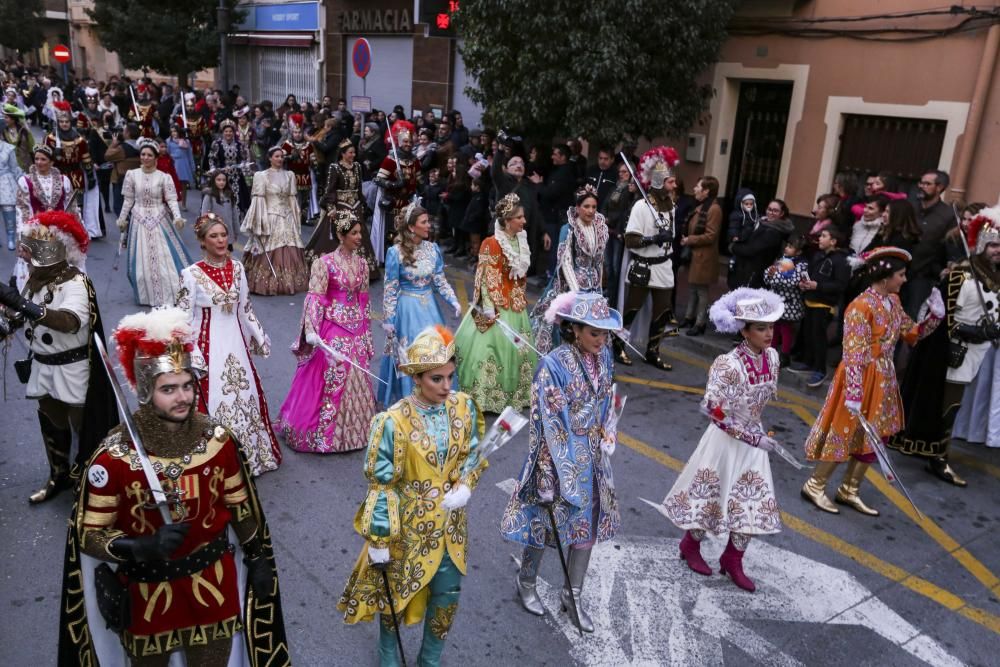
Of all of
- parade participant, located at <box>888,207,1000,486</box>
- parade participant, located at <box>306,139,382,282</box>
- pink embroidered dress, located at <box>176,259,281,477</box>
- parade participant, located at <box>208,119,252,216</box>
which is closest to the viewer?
pink embroidered dress, located at <box>176,259,281,477</box>

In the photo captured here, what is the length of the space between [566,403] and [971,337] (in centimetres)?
393

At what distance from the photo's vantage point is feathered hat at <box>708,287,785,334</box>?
14.7ft

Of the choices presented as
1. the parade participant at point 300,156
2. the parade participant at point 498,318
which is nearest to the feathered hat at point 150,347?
the parade participant at point 498,318

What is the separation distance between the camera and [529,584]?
4500 mm

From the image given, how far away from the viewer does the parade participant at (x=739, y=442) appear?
4523 mm

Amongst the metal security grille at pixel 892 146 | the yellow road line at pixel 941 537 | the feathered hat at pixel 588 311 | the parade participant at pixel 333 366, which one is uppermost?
the metal security grille at pixel 892 146

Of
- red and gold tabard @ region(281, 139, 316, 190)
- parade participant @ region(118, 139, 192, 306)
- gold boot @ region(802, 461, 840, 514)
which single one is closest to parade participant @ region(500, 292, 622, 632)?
gold boot @ region(802, 461, 840, 514)

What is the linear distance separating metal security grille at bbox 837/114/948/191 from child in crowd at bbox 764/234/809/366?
Result: 2.92 metres

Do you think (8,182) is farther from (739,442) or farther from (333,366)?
(739,442)

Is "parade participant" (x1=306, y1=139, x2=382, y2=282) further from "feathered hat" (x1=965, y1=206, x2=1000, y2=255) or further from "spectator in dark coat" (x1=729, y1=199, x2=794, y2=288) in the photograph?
"feathered hat" (x1=965, y1=206, x2=1000, y2=255)

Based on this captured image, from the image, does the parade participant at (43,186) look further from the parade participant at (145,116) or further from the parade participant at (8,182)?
the parade participant at (145,116)

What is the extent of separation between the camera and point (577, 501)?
4.05 metres

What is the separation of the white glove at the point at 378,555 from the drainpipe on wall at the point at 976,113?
880 centimetres

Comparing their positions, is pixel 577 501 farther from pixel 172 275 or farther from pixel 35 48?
pixel 35 48
